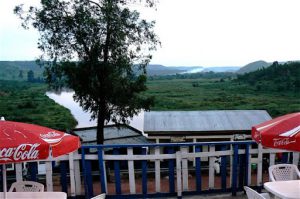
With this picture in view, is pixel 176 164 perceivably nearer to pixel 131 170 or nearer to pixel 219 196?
pixel 131 170

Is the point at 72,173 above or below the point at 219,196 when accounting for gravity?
above

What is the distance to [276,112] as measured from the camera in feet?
182

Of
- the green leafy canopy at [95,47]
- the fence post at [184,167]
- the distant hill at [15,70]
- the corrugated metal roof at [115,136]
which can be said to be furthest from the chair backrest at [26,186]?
the distant hill at [15,70]

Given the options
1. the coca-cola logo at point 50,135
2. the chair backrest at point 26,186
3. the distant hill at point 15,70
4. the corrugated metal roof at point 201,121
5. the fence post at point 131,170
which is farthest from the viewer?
the distant hill at point 15,70

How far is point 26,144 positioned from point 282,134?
243 centimetres

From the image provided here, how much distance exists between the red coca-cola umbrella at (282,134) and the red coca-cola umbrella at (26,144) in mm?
2020

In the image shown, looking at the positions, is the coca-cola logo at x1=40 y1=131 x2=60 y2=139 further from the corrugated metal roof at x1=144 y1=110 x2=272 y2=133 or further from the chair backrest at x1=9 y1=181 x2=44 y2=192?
the corrugated metal roof at x1=144 y1=110 x2=272 y2=133

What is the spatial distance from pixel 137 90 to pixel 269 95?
2887 inches

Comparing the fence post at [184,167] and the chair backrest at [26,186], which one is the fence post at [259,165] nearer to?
the fence post at [184,167]

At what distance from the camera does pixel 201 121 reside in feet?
44.7

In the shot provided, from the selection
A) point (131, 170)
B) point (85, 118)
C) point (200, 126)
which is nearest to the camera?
point (131, 170)

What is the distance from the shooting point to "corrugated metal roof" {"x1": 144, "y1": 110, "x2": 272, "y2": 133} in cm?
1273

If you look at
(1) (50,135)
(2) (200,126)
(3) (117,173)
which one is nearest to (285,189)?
(3) (117,173)

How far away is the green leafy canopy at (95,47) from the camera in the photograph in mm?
10305
